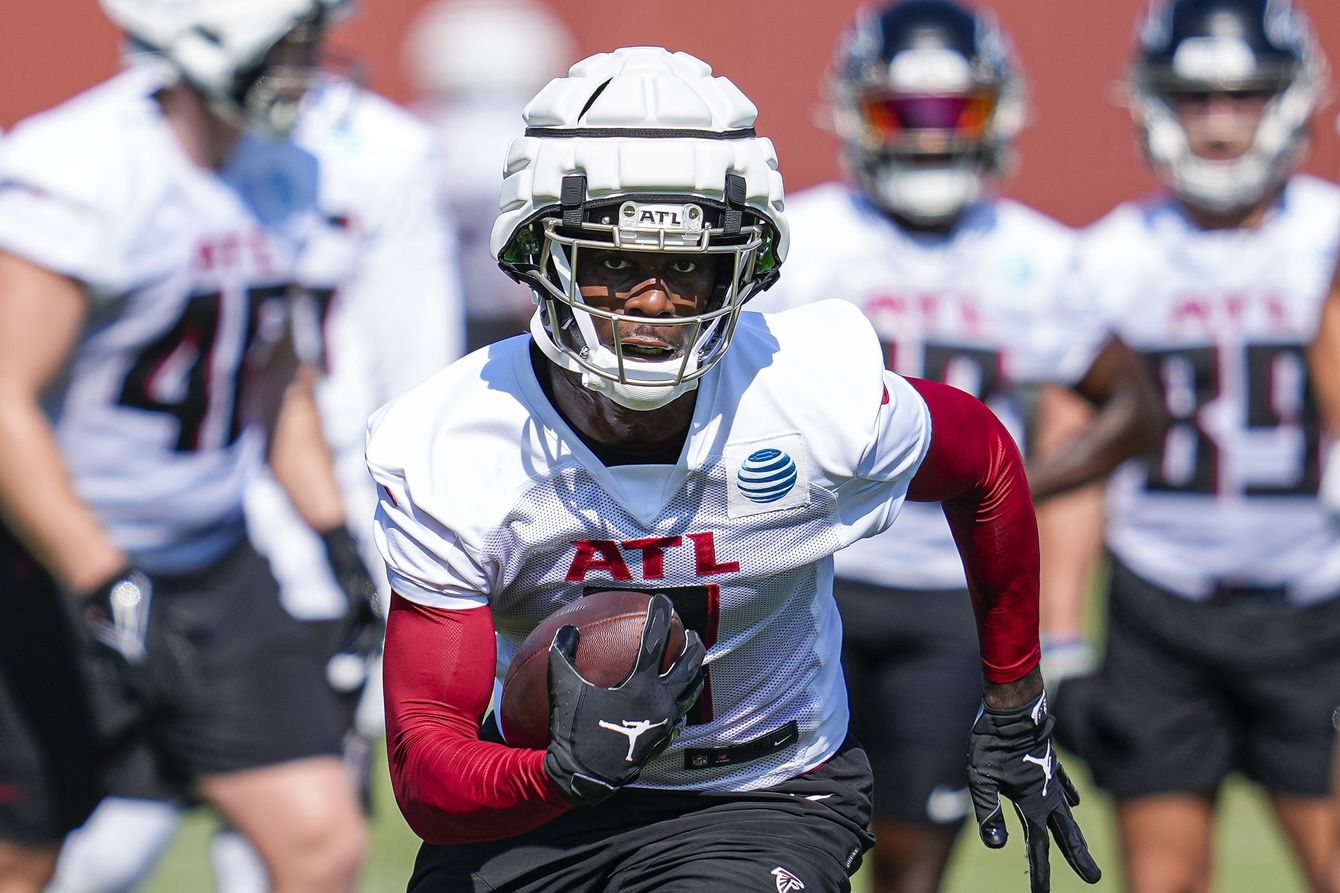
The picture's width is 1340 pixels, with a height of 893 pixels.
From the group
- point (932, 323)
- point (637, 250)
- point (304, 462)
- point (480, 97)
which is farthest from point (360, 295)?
point (480, 97)

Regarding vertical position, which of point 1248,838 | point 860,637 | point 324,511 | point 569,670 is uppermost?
point 569,670

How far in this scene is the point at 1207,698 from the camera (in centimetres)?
475

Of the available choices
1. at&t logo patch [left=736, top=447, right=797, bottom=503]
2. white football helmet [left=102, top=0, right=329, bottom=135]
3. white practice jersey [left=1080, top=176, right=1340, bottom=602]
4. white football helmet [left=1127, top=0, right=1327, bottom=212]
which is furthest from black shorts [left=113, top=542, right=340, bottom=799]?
white football helmet [left=1127, top=0, right=1327, bottom=212]

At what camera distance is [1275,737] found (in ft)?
15.2

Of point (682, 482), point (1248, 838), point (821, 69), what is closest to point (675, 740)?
point (682, 482)

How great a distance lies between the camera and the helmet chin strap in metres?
2.74

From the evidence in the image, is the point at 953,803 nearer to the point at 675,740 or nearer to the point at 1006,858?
the point at 1006,858

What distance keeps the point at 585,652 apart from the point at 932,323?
7.54 ft

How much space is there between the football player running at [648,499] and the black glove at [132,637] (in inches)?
44.6

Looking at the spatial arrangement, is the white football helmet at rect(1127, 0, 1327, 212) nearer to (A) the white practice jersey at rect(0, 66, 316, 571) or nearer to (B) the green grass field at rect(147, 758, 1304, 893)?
(B) the green grass field at rect(147, 758, 1304, 893)

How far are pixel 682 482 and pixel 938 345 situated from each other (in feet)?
6.58

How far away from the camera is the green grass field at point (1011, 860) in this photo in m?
5.33

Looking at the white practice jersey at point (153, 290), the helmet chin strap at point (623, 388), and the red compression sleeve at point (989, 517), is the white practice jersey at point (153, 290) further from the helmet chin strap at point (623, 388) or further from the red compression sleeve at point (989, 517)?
the red compression sleeve at point (989, 517)

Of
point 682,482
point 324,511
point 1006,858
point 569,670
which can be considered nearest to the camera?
point 569,670
